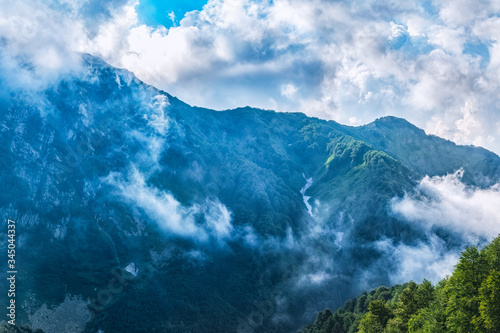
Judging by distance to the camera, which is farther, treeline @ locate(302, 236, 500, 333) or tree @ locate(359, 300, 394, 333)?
tree @ locate(359, 300, 394, 333)

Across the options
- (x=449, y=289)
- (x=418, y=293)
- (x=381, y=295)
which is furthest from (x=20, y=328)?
(x=449, y=289)

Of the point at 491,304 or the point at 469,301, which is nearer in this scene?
the point at 491,304

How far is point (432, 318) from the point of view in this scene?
7369 cm

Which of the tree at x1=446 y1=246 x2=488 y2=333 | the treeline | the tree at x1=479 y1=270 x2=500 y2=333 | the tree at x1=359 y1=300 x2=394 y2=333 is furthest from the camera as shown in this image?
the tree at x1=359 y1=300 x2=394 y2=333

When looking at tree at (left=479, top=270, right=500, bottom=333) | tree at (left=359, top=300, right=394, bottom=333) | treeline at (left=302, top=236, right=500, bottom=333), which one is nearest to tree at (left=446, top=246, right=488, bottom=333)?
treeline at (left=302, top=236, right=500, bottom=333)

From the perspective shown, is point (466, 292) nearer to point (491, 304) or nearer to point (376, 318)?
point (491, 304)

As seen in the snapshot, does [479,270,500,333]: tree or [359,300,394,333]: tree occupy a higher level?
[359,300,394,333]: tree

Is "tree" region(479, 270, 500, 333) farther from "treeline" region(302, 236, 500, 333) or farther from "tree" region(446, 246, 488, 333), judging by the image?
"tree" region(446, 246, 488, 333)

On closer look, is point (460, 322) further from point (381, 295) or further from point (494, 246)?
point (381, 295)

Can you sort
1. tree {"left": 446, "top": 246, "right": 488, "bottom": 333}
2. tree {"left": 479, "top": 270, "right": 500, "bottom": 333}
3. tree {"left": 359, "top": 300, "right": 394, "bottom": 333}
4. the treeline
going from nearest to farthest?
tree {"left": 479, "top": 270, "right": 500, "bottom": 333}
the treeline
tree {"left": 446, "top": 246, "right": 488, "bottom": 333}
tree {"left": 359, "top": 300, "right": 394, "bottom": 333}

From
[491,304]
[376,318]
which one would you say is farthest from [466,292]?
[376,318]

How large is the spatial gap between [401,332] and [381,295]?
320ft

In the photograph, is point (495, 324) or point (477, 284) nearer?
point (495, 324)

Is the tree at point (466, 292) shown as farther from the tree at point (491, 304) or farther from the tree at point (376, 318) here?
the tree at point (376, 318)
